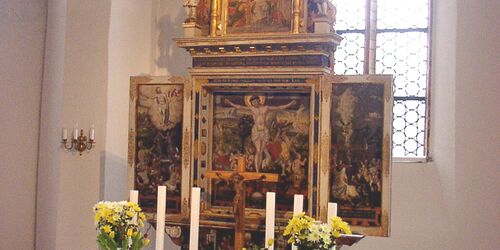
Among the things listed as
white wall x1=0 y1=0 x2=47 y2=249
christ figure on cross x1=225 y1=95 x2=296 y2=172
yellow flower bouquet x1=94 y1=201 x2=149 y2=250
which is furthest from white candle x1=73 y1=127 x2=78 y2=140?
yellow flower bouquet x1=94 y1=201 x2=149 y2=250

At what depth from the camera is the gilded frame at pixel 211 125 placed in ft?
27.5

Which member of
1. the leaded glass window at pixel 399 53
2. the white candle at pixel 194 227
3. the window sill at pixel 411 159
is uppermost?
the leaded glass window at pixel 399 53

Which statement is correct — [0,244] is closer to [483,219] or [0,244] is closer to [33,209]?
[33,209]

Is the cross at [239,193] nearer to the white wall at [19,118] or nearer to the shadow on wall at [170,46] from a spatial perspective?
the shadow on wall at [170,46]

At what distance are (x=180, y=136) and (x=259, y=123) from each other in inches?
35.2

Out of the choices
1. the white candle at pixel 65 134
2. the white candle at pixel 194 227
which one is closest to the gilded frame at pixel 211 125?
the white candle at pixel 194 227

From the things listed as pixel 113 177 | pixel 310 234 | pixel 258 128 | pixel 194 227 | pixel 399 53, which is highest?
pixel 399 53

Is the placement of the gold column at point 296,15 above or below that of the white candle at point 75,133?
above

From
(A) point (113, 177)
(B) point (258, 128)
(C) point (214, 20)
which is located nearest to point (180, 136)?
(B) point (258, 128)

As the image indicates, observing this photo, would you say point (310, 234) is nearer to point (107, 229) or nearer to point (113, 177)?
point (107, 229)

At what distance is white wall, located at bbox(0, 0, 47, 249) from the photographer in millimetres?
10438

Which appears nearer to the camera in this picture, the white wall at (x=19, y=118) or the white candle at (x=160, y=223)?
the white candle at (x=160, y=223)

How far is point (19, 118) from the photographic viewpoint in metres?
10.5

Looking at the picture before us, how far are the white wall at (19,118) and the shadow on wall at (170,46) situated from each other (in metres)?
1.57
